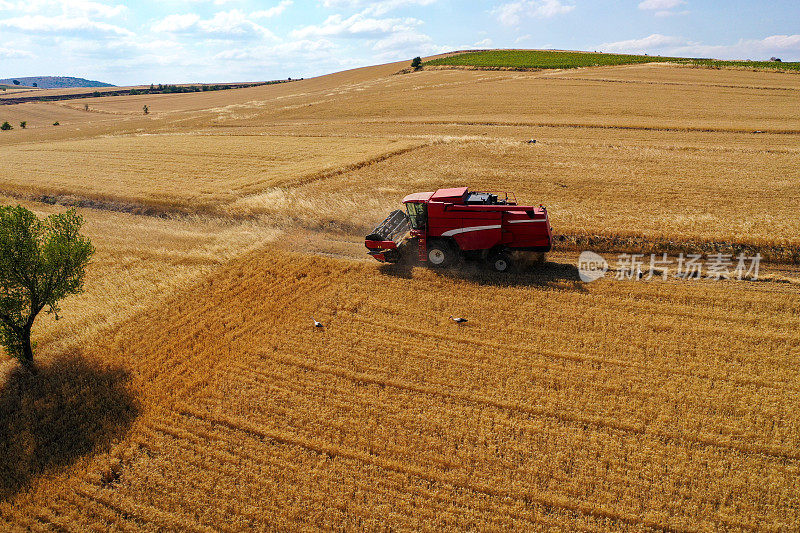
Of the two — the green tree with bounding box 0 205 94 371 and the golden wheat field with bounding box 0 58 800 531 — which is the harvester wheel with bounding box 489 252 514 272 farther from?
the green tree with bounding box 0 205 94 371

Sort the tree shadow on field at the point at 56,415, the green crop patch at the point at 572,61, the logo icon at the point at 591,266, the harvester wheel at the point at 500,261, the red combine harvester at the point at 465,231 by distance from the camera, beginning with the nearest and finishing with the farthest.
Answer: the tree shadow on field at the point at 56,415 → the red combine harvester at the point at 465,231 → the logo icon at the point at 591,266 → the harvester wheel at the point at 500,261 → the green crop patch at the point at 572,61

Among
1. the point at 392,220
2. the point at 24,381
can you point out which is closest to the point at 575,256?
the point at 392,220

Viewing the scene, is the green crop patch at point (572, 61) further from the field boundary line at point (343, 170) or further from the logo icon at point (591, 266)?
the logo icon at point (591, 266)

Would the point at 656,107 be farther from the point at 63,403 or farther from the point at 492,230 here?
the point at 63,403

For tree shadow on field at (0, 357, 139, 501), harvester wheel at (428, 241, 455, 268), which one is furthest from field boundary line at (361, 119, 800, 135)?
tree shadow on field at (0, 357, 139, 501)

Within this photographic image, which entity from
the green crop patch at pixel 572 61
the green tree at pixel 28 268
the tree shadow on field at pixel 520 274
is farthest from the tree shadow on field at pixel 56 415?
the green crop patch at pixel 572 61

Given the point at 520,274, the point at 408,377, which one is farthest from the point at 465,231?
the point at 408,377
